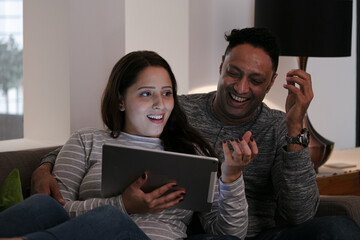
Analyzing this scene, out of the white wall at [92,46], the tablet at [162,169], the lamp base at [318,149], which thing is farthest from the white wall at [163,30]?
the tablet at [162,169]

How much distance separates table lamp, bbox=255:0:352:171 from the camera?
3.08m

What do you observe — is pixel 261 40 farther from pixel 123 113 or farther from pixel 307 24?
pixel 307 24

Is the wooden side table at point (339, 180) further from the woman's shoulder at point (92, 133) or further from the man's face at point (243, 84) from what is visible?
the woman's shoulder at point (92, 133)

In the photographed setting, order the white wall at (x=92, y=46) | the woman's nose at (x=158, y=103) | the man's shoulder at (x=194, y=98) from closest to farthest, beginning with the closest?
1. the woman's nose at (x=158, y=103)
2. the man's shoulder at (x=194, y=98)
3. the white wall at (x=92, y=46)

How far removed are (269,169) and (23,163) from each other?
0.86 m

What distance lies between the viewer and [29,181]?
6.90 ft

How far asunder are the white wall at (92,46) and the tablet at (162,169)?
962 mm

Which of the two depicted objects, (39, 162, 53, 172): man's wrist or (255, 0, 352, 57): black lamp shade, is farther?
(255, 0, 352, 57): black lamp shade

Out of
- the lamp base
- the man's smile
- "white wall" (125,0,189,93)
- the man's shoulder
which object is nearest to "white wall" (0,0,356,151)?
"white wall" (125,0,189,93)

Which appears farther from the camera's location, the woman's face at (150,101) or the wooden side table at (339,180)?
the wooden side table at (339,180)

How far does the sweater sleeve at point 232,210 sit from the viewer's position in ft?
6.20

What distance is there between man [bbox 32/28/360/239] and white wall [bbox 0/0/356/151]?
0.56 m

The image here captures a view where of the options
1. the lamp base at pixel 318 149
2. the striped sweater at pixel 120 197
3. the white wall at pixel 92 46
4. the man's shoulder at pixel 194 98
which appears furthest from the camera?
the lamp base at pixel 318 149

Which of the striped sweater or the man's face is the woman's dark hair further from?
the man's face
